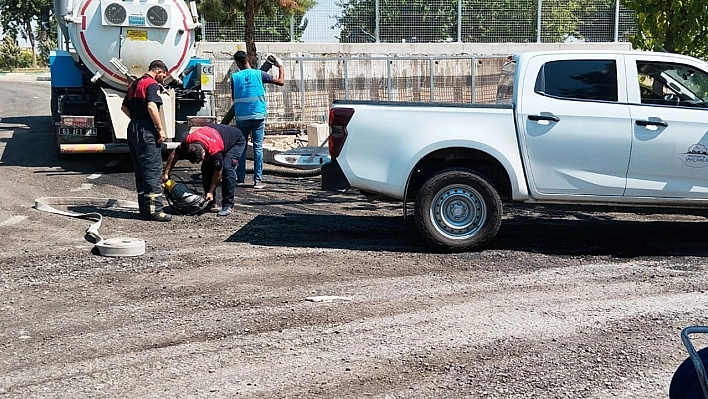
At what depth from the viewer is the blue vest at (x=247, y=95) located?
38.3ft

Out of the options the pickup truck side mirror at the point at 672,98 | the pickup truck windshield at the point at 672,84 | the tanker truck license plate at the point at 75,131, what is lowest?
the tanker truck license plate at the point at 75,131

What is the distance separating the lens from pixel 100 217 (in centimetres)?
924

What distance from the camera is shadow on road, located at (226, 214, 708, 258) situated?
823cm

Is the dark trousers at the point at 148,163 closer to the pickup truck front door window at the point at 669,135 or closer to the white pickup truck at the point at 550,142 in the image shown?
the white pickup truck at the point at 550,142

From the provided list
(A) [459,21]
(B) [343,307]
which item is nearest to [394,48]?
(A) [459,21]

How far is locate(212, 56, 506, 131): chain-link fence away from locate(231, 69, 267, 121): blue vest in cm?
642

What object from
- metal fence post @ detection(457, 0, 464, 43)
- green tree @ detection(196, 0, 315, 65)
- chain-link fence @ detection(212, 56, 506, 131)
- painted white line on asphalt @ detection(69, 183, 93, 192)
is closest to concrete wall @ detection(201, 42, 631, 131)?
chain-link fence @ detection(212, 56, 506, 131)

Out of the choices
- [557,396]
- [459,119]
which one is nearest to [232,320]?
[557,396]

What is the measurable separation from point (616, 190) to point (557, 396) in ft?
12.1

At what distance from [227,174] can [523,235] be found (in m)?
3.43

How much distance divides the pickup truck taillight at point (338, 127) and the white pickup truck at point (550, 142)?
14 mm

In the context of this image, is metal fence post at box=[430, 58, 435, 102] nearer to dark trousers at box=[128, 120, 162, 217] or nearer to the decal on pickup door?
dark trousers at box=[128, 120, 162, 217]

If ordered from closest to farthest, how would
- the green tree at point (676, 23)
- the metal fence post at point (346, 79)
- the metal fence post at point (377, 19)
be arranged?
1. the green tree at point (676, 23)
2. the metal fence post at point (346, 79)
3. the metal fence post at point (377, 19)

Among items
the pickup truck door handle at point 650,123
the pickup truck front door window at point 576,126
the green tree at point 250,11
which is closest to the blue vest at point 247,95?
the pickup truck front door window at point 576,126
